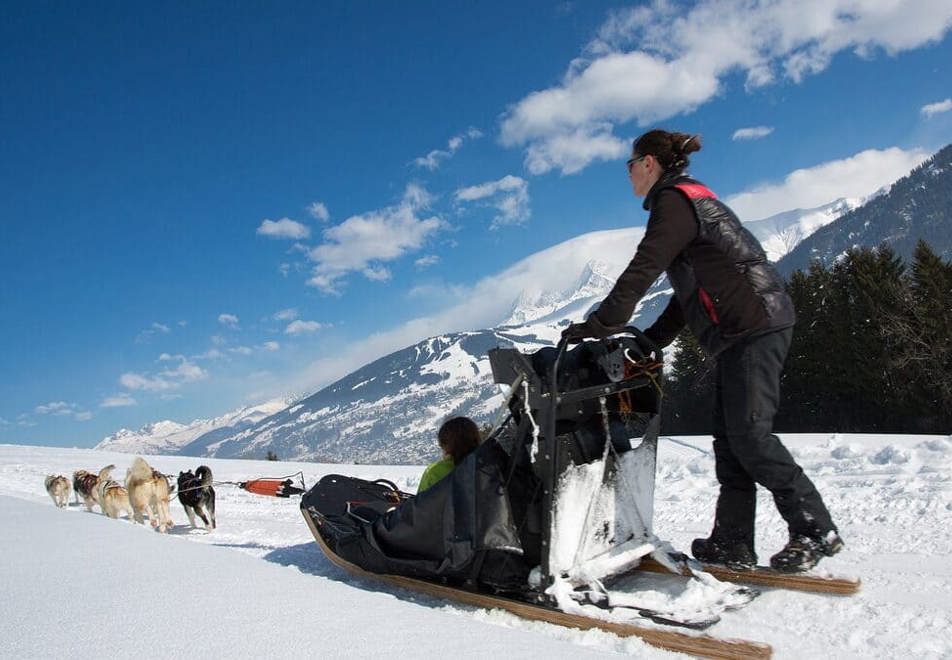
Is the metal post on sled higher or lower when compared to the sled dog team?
higher

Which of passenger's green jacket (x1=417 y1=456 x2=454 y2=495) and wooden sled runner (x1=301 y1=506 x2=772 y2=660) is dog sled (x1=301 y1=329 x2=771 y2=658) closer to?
wooden sled runner (x1=301 y1=506 x2=772 y2=660)

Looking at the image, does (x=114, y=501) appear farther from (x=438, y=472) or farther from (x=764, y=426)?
(x=764, y=426)

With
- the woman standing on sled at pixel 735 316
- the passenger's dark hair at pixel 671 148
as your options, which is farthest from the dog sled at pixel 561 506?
the passenger's dark hair at pixel 671 148

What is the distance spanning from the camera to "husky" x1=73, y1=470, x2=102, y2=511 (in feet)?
32.7

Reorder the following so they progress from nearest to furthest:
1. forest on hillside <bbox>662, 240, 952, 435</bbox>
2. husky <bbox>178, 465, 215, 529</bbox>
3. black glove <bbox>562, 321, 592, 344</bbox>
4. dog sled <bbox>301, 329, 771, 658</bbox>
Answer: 1. dog sled <bbox>301, 329, 771, 658</bbox>
2. black glove <bbox>562, 321, 592, 344</bbox>
3. husky <bbox>178, 465, 215, 529</bbox>
4. forest on hillside <bbox>662, 240, 952, 435</bbox>

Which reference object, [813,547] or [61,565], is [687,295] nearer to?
[813,547]

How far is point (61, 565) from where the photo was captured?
10.1 ft

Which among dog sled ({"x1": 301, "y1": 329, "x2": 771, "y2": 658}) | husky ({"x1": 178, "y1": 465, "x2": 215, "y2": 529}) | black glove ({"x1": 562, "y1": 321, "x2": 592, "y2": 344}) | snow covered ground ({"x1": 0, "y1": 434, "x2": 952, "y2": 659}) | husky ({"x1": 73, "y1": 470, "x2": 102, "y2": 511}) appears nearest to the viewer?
snow covered ground ({"x1": 0, "y1": 434, "x2": 952, "y2": 659})

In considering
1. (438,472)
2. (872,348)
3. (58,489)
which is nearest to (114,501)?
(58,489)

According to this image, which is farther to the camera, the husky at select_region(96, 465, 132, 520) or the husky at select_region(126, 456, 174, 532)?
the husky at select_region(96, 465, 132, 520)

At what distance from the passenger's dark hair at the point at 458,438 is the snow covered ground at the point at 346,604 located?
2.69ft

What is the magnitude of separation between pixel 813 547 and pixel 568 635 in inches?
50.4

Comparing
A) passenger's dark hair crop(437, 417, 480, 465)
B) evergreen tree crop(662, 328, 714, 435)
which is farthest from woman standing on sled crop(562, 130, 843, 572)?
evergreen tree crop(662, 328, 714, 435)

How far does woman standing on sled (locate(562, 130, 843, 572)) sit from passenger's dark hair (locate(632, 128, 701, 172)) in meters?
0.17
